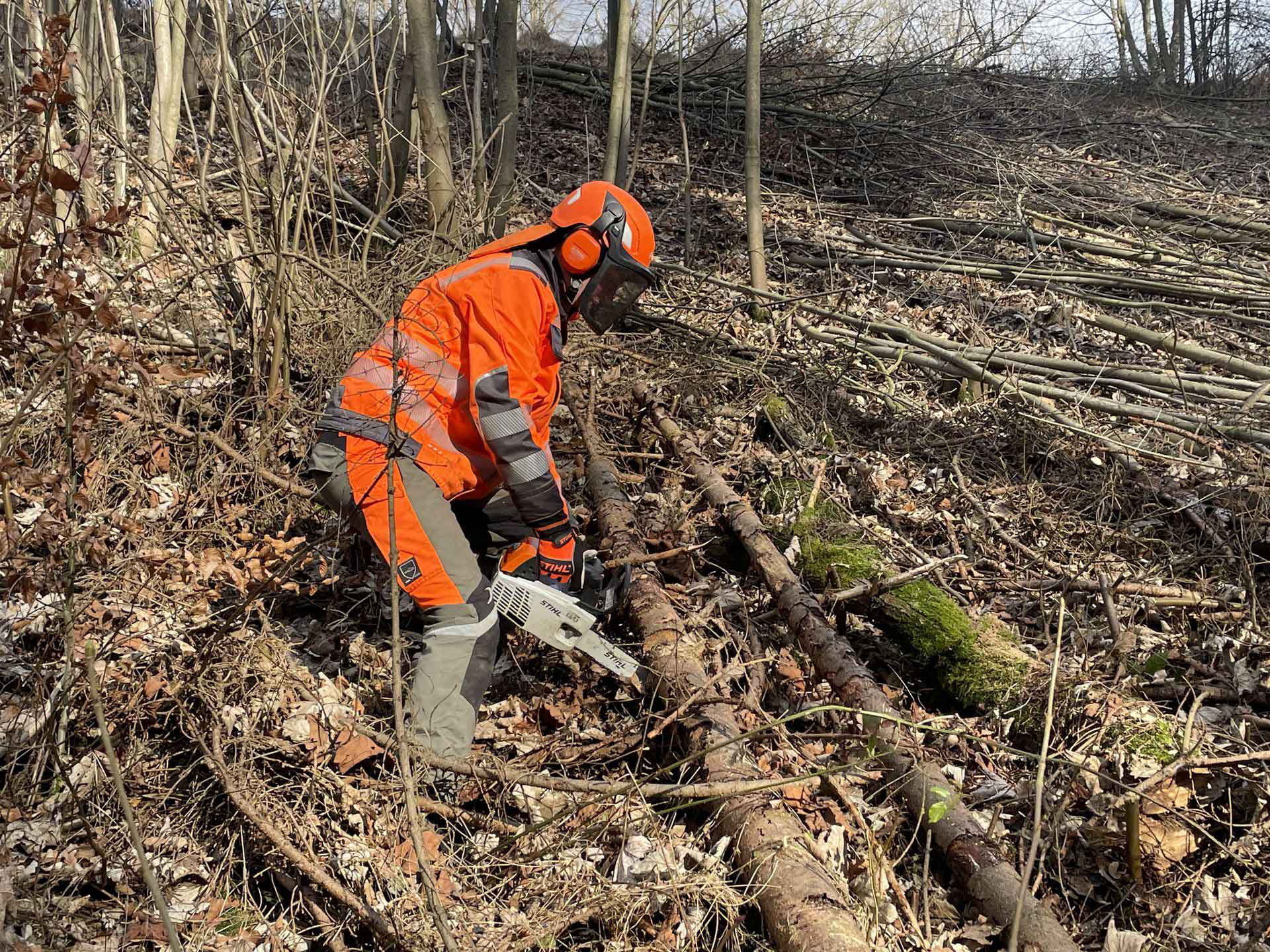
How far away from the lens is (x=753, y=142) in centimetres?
718

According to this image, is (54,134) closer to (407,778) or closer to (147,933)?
(147,933)

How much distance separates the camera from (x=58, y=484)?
274cm

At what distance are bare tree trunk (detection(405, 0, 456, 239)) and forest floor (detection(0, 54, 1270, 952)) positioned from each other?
957 millimetres

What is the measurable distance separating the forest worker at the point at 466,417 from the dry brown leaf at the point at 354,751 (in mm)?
189

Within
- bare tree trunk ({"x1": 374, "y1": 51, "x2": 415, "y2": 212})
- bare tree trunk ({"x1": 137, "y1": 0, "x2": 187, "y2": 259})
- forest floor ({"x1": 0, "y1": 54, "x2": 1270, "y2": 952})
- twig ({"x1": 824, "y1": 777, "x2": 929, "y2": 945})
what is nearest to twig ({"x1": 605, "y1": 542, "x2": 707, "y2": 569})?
forest floor ({"x1": 0, "y1": 54, "x2": 1270, "y2": 952})

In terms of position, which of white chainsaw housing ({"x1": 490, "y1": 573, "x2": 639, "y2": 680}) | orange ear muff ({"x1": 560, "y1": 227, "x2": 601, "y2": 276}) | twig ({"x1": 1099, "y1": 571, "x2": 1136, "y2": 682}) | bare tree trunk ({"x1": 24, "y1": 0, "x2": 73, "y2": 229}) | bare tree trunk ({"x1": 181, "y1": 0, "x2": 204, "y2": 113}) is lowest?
twig ({"x1": 1099, "y1": 571, "x2": 1136, "y2": 682})

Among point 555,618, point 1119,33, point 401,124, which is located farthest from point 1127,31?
point 555,618

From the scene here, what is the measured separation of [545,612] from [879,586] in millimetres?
1605

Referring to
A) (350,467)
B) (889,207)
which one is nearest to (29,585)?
(350,467)

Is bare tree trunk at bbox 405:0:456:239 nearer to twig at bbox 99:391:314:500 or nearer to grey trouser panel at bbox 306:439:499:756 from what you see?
twig at bbox 99:391:314:500

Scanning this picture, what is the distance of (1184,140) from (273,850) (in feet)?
42.3

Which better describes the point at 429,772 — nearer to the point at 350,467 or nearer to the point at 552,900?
the point at 552,900

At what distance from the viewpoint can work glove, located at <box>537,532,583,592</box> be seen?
3.71 m

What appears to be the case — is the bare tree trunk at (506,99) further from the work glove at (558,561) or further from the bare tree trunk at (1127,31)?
the bare tree trunk at (1127,31)
